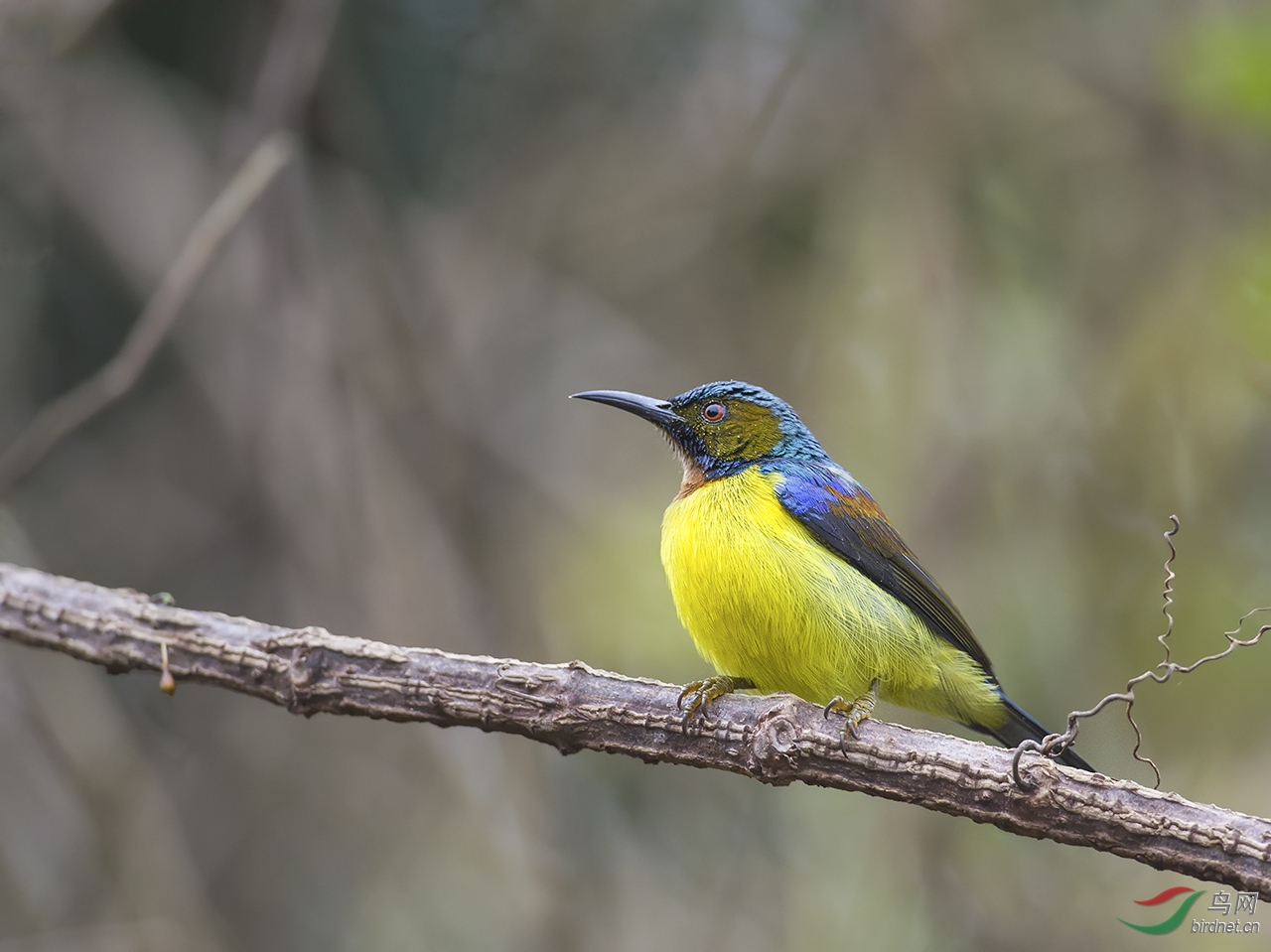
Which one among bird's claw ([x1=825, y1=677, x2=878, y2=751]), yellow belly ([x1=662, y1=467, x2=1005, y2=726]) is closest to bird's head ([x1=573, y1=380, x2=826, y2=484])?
yellow belly ([x1=662, y1=467, x2=1005, y2=726])

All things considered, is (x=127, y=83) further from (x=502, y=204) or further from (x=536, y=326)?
(x=536, y=326)

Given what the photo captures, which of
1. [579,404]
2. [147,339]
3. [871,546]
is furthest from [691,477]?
[579,404]

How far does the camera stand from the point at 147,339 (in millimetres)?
4355

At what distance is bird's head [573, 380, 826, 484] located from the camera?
14.4 ft

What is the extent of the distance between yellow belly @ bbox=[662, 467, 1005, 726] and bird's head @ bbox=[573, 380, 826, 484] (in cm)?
44

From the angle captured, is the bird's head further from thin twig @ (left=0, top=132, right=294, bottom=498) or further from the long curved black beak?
thin twig @ (left=0, top=132, right=294, bottom=498)

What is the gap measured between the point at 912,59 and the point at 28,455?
4.78 m

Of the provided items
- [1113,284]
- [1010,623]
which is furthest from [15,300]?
[1113,284]

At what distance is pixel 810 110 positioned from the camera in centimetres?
729

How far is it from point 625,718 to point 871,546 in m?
1.24

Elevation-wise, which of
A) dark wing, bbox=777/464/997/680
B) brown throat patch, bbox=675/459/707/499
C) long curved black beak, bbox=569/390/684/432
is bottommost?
dark wing, bbox=777/464/997/680

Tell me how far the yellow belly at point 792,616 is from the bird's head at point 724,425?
437 millimetres

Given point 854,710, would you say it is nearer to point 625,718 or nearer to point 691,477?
point 625,718

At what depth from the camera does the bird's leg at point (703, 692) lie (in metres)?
3.15
